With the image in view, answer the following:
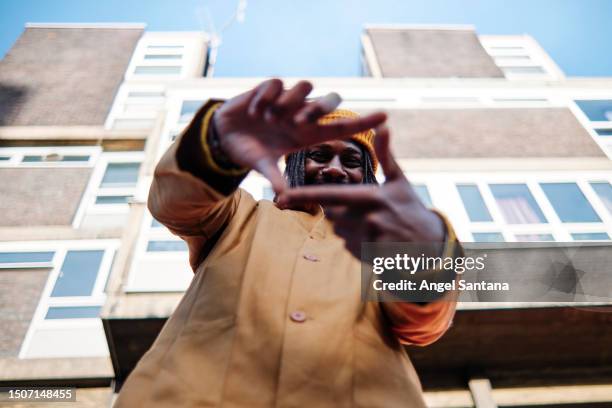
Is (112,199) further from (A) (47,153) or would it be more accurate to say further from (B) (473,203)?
(B) (473,203)

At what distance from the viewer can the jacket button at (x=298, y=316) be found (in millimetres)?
1411

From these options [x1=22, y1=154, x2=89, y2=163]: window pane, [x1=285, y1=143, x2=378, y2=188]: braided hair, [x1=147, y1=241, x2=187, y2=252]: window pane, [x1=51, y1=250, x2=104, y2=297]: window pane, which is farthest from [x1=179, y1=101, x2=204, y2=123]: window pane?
[x1=285, y1=143, x2=378, y2=188]: braided hair

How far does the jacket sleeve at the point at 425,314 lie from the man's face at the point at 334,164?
3.04ft

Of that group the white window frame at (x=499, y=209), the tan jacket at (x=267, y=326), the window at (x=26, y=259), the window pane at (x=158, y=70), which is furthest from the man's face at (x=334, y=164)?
the window pane at (x=158, y=70)

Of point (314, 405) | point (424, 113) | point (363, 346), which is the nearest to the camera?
point (314, 405)

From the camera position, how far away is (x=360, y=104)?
10742 millimetres

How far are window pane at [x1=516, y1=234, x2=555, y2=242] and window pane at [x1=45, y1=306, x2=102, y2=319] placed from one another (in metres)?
7.46

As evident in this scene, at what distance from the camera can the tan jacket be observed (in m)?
1.28

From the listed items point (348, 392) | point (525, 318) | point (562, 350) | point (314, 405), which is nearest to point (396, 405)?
point (348, 392)

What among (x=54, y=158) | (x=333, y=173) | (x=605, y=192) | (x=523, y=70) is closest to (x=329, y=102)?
(x=333, y=173)

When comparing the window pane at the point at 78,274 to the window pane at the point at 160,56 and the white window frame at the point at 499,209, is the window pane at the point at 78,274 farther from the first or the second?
the window pane at the point at 160,56

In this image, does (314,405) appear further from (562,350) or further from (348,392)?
(562,350)

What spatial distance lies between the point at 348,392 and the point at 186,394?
514mm

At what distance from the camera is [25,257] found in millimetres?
8016
